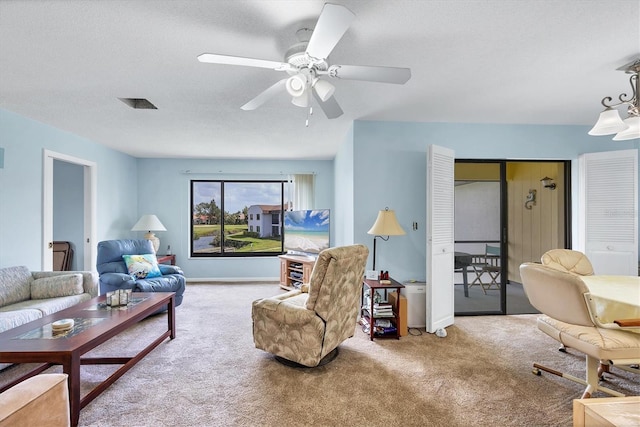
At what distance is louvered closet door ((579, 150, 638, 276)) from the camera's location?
342 cm

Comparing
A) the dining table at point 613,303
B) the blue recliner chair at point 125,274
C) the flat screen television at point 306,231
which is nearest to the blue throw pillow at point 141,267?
the blue recliner chair at point 125,274

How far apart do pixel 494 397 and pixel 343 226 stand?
265 cm

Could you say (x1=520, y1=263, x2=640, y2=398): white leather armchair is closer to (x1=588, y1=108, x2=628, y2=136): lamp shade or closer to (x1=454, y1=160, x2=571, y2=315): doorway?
(x1=588, y1=108, x2=628, y2=136): lamp shade

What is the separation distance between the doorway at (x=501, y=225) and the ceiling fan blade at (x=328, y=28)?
9.78 ft

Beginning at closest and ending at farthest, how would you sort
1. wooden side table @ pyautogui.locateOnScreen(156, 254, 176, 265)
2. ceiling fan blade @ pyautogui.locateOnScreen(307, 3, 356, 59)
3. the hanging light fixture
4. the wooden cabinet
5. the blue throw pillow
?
ceiling fan blade @ pyautogui.locateOnScreen(307, 3, 356, 59) → the hanging light fixture → the blue throw pillow → the wooden cabinet → wooden side table @ pyautogui.locateOnScreen(156, 254, 176, 265)

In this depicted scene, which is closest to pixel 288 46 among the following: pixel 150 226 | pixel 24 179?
pixel 24 179

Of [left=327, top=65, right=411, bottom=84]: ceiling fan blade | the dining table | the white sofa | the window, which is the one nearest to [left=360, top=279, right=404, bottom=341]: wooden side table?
the dining table

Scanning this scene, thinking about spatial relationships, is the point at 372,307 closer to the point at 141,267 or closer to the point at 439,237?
the point at 439,237

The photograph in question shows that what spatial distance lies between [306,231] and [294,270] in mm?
743

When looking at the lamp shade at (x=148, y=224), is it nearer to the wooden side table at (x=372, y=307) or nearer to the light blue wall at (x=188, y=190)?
the light blue wall at (x=188, y=190)

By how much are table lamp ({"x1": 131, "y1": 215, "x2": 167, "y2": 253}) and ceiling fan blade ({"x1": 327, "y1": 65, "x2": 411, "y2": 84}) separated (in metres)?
4.79

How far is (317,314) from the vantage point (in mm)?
2369

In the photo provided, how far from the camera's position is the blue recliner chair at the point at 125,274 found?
3631 mm

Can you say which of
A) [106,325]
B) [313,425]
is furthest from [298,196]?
[313,425]
